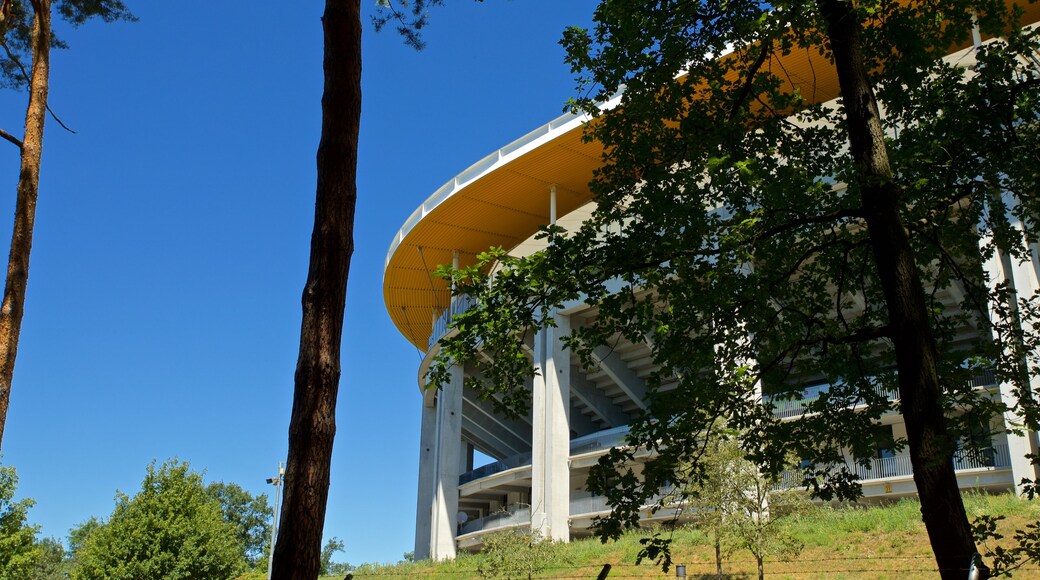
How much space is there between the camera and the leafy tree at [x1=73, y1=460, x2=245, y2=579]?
95.7ft

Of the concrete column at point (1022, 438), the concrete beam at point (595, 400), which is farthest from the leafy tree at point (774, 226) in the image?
the concrete beam at point (595, 400)

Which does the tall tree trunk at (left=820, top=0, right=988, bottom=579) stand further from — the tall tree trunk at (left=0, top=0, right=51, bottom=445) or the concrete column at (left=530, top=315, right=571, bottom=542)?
the concrete column at (left=530, top=315, right=571, bottom=542)

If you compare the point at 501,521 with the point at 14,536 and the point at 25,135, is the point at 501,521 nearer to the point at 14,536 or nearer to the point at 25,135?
the point at 14,536

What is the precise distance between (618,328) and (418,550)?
3795cm

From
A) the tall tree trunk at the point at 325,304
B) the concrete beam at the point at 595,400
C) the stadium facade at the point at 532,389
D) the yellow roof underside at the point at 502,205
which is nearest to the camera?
the tall tree trunk at the point at 325,304

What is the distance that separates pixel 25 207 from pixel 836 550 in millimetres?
18978

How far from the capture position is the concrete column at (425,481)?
4453cm

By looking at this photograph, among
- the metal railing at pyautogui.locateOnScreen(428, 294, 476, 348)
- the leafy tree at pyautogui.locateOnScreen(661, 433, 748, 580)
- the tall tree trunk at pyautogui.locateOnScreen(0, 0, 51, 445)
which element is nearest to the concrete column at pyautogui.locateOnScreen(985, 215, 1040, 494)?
the leafy tree at pyautogui.locateOnScreen(661, 433, 748, 580)

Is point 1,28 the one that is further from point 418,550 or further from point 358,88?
point 418,550

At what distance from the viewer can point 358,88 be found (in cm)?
715

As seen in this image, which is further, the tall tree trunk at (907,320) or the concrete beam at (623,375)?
the concrete beam at (623,375)

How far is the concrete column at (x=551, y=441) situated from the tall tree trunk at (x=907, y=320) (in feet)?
79.4

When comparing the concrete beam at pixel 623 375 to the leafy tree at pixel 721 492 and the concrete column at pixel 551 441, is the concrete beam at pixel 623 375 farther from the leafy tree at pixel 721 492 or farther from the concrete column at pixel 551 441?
the leafy tree at pixel 721 492

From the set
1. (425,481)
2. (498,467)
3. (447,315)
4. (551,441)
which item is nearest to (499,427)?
(425,481)
